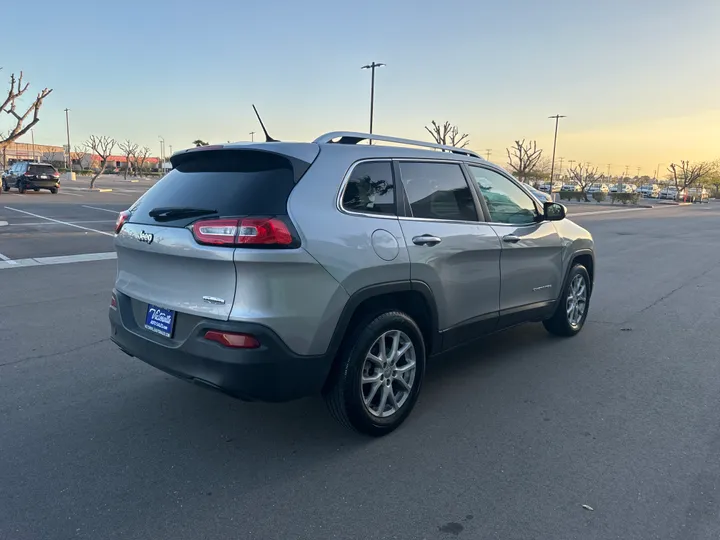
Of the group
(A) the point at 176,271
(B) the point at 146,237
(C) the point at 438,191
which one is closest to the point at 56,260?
(B) the point at 146,237

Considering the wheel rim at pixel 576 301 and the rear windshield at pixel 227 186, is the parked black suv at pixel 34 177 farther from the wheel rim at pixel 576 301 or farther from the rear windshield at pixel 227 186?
the wheel rim at pixel 576 301

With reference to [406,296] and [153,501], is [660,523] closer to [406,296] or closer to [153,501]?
[406,296]

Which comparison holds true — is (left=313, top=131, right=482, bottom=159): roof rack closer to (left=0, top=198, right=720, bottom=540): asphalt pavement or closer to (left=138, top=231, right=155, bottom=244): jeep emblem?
(left=138, top=231, right=155, bottom=244): jeep emblem

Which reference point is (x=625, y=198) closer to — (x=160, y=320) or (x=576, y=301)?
(x=576, y=301)

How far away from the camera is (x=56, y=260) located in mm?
9820

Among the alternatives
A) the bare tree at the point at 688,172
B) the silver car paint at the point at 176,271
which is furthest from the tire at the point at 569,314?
the bare tree at the point at 688,172

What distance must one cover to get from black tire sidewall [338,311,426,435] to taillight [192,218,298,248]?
763mm

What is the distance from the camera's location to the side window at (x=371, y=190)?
3322 mm

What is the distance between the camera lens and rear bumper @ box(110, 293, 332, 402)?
287 centimetres

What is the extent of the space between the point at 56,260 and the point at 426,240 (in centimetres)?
854

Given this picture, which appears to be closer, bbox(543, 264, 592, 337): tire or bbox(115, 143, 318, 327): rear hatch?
bbox(115, 143, 318, 327): rear hatch

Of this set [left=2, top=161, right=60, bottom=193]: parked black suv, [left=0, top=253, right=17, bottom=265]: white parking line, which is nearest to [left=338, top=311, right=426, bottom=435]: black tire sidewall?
[left=0, top=253, right=17, bottom=265]: white parking line

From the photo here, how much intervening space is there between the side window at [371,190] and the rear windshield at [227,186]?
42 cm

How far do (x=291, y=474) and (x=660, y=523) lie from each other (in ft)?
6.21
